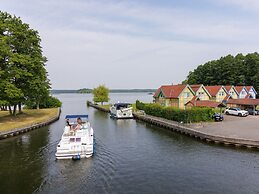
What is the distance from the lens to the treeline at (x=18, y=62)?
4269 centimetres

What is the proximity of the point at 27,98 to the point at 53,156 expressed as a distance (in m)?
30.0

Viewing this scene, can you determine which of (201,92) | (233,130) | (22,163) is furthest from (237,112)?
(22,163)

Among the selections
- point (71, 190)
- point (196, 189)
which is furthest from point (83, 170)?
point (196, 189)

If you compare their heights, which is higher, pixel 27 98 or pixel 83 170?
pixel 27 98

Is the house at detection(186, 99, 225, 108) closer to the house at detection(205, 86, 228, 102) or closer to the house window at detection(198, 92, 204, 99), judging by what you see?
the house window at detection(198, 92, 204, 99)

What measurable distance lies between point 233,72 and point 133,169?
270 ft

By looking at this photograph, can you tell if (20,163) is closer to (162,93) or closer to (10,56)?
(10,56)

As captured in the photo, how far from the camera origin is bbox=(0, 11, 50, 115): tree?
140 ft

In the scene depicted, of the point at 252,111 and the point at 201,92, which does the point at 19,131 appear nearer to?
the point at 201,92

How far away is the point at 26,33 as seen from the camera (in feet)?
158

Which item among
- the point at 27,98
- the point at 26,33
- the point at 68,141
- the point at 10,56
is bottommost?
the point at 68,141

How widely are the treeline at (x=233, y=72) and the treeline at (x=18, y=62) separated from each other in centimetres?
7024

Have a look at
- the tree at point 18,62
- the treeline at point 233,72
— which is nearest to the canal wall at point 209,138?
the tree at point 18,62

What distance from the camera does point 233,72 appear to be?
9212cm
